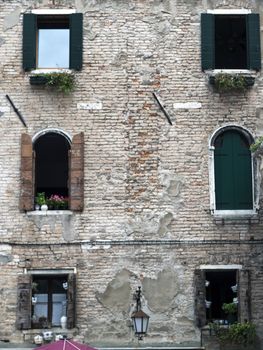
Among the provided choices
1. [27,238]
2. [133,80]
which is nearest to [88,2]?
[133,80]

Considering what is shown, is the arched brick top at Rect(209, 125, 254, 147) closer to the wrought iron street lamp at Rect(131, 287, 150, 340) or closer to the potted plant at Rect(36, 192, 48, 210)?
the potted plant at Rect(36, 192, 48, 210)

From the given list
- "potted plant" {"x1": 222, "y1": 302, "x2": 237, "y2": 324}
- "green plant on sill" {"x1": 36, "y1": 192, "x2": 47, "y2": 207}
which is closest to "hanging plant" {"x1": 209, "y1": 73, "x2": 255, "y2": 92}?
"green plant on sill" {"x1": 36, "y1": 192, "x2": 47, "y2": 207}

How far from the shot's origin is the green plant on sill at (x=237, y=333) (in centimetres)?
2058

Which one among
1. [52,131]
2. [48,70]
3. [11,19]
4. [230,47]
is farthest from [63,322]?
[230,47]

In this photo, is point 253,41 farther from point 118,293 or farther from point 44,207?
point 118,293

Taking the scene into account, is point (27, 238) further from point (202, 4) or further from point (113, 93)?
point (202, 4)

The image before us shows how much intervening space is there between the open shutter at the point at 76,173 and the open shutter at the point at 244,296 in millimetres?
3810

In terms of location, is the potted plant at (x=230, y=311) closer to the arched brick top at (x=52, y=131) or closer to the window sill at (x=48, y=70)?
the arched brick top at (x=52, y=131)

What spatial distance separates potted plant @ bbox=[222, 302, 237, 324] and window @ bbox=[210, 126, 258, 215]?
6.58 ft

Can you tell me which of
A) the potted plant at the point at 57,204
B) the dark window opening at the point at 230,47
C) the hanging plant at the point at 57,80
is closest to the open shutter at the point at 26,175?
the potted plant at the point at 57,204

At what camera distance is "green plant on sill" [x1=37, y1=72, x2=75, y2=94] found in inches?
862

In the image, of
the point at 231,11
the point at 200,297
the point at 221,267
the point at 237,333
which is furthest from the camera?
the point at 231,11

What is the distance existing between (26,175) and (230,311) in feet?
17.5

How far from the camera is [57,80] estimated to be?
21.9 metres
